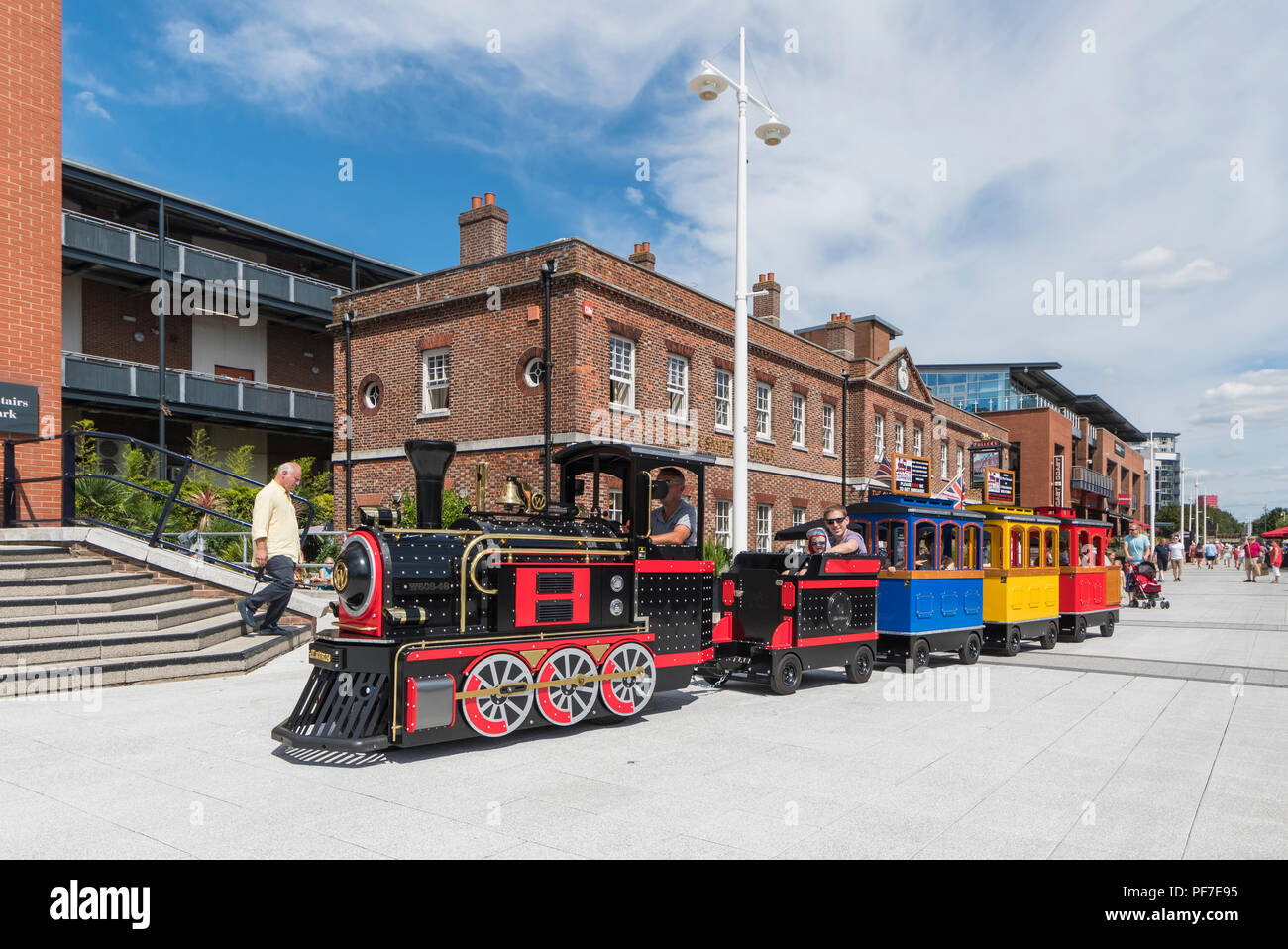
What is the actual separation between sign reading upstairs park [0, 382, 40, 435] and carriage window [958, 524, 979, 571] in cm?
1303

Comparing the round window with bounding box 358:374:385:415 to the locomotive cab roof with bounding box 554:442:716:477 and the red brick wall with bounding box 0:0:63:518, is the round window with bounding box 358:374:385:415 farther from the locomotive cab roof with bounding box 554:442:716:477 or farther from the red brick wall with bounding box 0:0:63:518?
the locomotive cab roof with bounding box 554:442:716:477

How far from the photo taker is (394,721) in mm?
5777

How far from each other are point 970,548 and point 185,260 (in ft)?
72.6

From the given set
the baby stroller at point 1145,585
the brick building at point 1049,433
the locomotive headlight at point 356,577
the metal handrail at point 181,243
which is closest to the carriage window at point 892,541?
the locomotive headlight at point 356,577

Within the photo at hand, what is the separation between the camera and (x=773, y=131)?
13.1 meters

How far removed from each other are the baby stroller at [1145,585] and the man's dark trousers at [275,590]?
67.6 ft

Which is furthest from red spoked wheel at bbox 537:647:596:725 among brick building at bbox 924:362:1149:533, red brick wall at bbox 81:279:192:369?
brick building at bbox 924:362:1149:533

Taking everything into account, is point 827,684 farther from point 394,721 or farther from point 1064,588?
point 1064,588

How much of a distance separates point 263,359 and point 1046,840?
2807 centimetres

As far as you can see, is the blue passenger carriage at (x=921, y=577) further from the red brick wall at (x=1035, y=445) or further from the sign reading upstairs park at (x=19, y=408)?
the red brick wall at (x=1035, y=445)

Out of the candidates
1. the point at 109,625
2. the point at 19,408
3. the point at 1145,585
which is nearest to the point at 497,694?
the point at 109,625

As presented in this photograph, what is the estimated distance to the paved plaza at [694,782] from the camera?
14.3 ft

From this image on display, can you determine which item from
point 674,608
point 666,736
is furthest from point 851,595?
point 666,736

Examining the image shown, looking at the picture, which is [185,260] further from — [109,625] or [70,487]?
[109,625]
